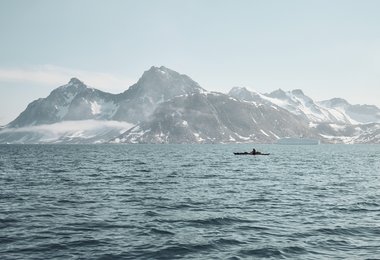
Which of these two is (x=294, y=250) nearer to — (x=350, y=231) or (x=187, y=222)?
(x=350, y=231)

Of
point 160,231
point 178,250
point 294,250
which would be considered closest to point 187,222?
point 160,231

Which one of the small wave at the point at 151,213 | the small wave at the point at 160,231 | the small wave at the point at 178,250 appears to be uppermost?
the small wave at the point at 151,213

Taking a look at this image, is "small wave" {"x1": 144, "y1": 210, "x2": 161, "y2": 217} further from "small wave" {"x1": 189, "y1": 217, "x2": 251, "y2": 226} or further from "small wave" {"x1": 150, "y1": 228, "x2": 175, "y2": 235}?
"small wave" {"x1": 150, "y1": 228, "x2": 175, "y2": 235}

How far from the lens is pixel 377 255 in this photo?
23.2 m

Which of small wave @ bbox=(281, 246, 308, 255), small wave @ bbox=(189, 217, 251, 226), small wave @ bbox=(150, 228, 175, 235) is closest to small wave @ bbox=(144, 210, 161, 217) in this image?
small wave @ bbox=(189, 217, 251, 226)

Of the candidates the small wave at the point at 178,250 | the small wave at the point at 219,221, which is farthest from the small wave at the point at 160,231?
the small wave at the point at 219,221

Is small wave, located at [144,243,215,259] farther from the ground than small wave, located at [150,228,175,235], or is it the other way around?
small wave, located at [150,228,175,235]

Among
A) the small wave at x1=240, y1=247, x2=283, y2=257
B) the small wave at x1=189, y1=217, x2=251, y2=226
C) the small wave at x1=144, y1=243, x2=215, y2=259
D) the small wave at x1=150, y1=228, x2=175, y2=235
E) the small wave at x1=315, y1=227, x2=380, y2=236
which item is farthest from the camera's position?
the small wave at x1=189, y1=217, x2=251, y2=226

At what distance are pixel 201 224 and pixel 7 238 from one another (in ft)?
46.8

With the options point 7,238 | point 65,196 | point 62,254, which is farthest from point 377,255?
point 65,196

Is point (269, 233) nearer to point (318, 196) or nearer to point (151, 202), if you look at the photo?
point (151, 202)

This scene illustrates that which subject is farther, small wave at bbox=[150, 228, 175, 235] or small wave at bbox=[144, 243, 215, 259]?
small wave at bbox=[150, 228, 175, 235]

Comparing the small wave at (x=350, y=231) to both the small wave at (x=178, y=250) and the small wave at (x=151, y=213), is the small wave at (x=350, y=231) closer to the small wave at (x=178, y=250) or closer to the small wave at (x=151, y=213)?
the small wave at (x=178, y=250)

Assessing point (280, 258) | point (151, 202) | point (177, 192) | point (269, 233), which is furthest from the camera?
point (177, 192)
